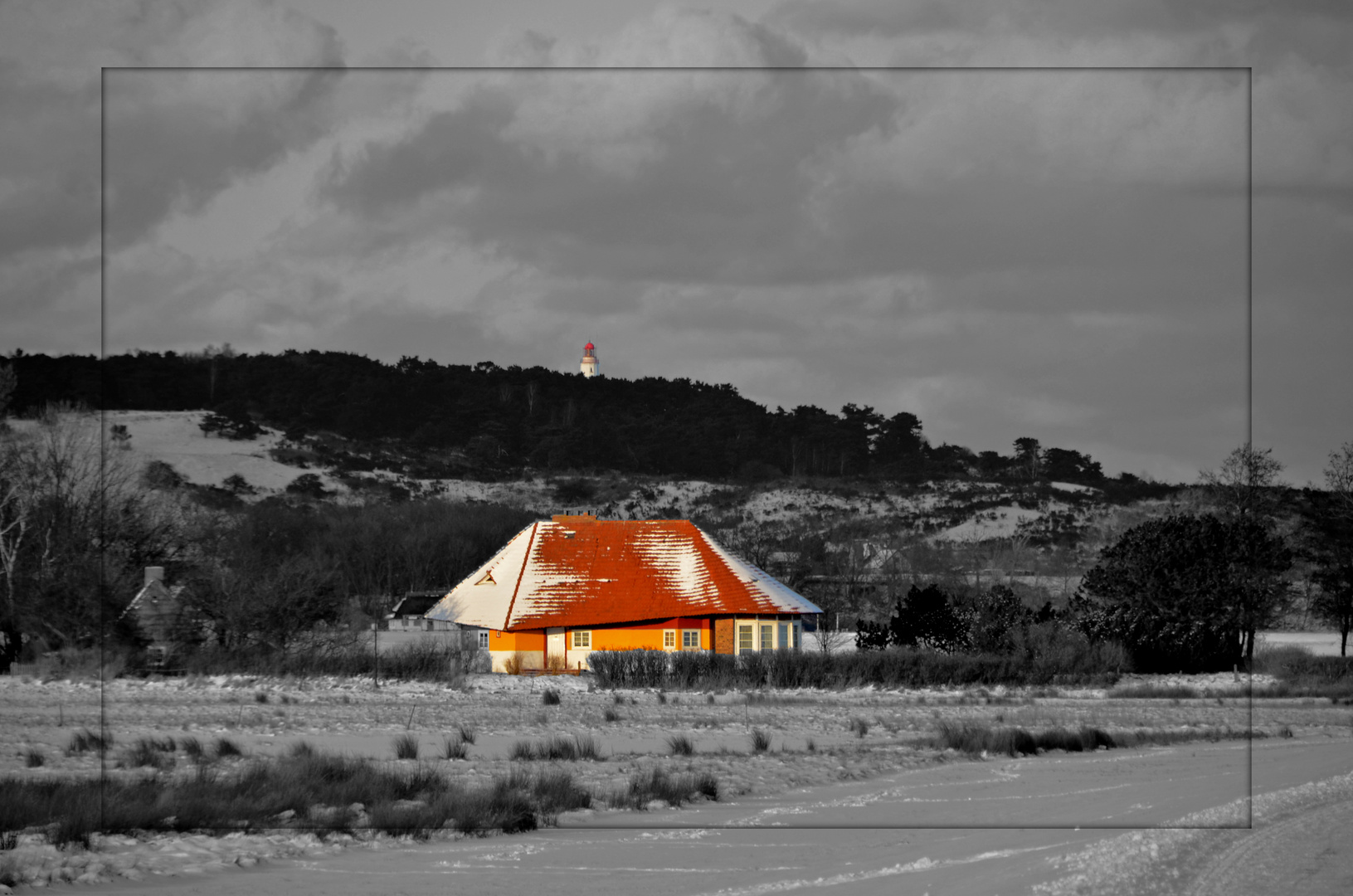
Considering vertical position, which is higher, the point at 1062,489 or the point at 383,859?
the point at 1062,489

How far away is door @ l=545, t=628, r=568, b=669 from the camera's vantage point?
35.8m

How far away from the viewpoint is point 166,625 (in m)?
32.6

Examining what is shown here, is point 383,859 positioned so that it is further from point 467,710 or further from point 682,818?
point 467,710

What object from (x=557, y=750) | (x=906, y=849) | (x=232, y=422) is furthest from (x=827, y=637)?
(x=906, y=849)

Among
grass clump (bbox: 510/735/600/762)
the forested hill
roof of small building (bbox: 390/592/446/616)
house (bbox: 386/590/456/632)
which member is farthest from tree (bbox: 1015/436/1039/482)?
roof of small building (bbox: 390/592/446/616)

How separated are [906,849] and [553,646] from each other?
25666 mm

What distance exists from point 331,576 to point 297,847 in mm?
Answer: 23482

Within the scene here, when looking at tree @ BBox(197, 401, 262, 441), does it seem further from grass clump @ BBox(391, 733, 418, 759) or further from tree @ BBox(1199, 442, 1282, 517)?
tree @ BBox(1199, 442, 1282, 517)

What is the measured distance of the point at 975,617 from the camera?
3531cm

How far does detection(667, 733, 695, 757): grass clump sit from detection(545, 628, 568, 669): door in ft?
57.7

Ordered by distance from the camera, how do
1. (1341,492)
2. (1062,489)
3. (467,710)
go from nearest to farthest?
(467,710) < (1062,489) < (1341,492)

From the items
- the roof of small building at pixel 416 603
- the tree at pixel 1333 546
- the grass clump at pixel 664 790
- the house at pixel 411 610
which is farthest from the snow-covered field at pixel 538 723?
the roof of small building at pixel 416 603

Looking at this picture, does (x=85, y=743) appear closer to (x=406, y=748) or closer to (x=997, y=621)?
(x=406, y=748)

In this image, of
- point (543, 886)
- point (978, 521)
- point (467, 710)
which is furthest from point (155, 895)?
→ point (978, 521)
